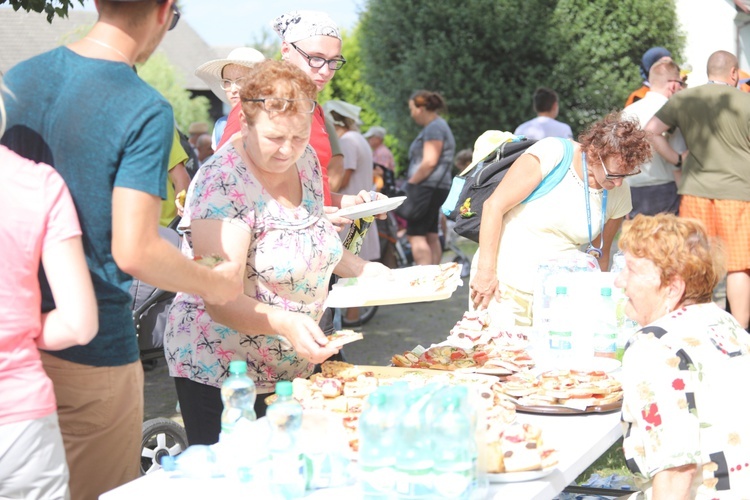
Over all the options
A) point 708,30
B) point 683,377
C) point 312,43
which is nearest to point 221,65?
point 312,43

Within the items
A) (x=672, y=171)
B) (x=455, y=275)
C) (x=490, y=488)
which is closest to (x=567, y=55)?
(x=672, y=171)

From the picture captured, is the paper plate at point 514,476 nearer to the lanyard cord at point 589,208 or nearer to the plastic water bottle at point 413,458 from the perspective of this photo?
the plastic water bottle at point 413,458

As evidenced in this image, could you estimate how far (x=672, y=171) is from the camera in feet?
23.1

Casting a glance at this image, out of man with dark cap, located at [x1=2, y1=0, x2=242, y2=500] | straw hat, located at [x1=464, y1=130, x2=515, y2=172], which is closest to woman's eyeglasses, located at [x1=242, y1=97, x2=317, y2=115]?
man with dark cap, located at [x1=2, y1=0, x2=242, y2=500]

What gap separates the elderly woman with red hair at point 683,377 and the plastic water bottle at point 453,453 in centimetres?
67

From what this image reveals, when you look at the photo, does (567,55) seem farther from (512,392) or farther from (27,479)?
(27,479)

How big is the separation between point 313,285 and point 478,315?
1.02 m

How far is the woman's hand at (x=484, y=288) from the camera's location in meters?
4.00

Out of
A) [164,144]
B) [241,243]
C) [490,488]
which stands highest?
[164,144]

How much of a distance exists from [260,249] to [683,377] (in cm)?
119

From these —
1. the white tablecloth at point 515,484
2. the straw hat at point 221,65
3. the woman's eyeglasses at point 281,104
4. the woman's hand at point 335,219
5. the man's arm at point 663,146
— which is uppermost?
the straw hat at point 221,65

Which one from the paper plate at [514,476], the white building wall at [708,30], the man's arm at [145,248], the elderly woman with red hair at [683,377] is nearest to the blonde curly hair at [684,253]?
the elderly woman with red hair at [683,377]

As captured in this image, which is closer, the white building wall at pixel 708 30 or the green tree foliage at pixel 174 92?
the white building wall at pixel 708 30

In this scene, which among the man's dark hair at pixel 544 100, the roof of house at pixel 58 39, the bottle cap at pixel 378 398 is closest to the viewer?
the bottle cap at pixel 378 398
